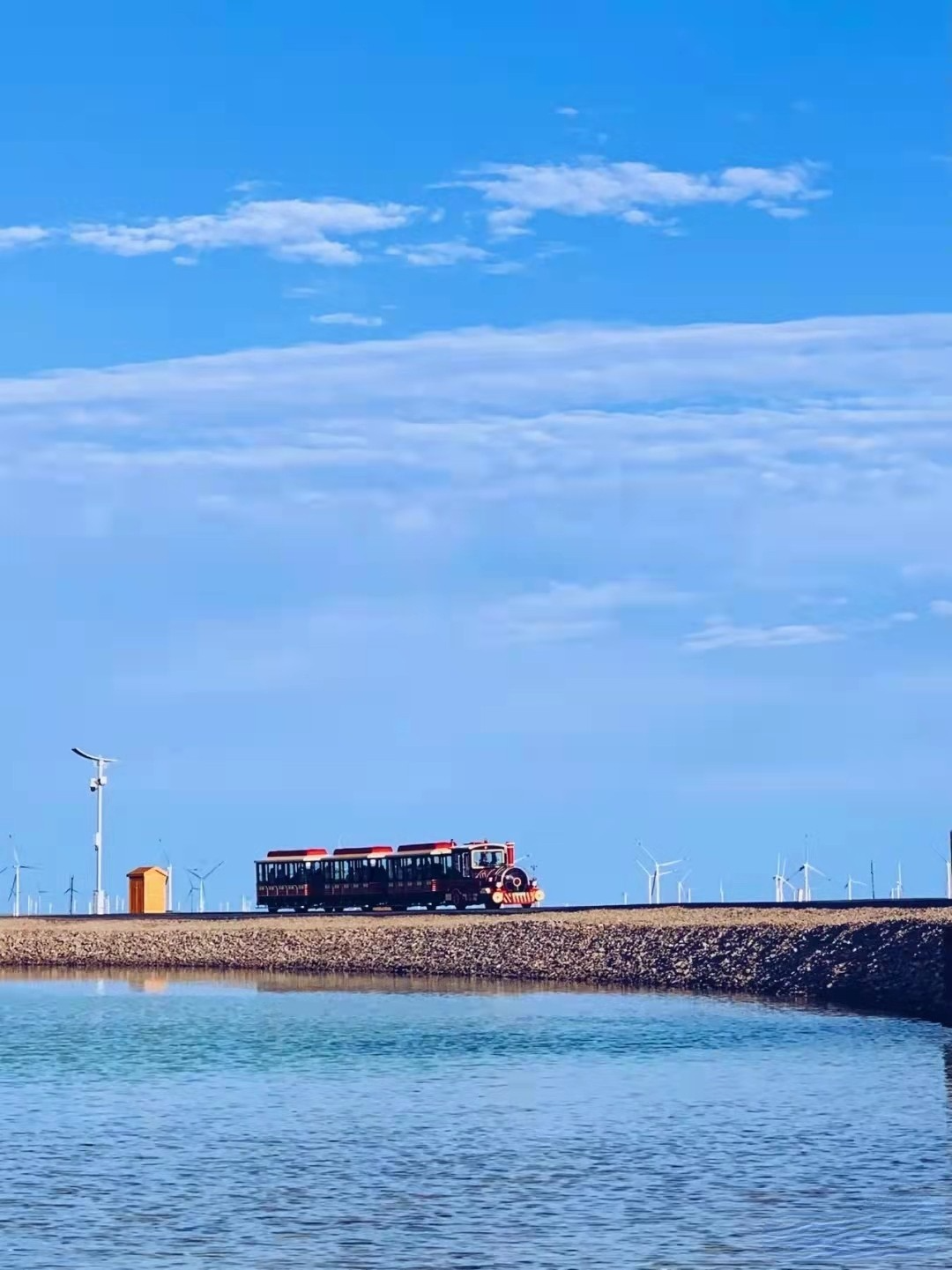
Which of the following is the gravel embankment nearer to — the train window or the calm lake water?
the calm lake water

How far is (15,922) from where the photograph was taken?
102312mm

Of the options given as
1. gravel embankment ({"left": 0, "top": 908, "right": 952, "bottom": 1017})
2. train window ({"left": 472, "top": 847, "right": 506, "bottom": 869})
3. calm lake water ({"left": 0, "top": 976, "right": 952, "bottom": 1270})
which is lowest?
calm lake water ({"left": 0, "top": 976, "right": 952, "bottom": 1270})

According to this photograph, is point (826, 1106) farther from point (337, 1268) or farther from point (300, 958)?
point (300, 958)

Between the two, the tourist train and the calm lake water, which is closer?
the calm lake water

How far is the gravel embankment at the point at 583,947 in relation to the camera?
6356cm

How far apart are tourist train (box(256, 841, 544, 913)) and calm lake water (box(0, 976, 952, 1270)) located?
132ft

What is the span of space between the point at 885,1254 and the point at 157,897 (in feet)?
298

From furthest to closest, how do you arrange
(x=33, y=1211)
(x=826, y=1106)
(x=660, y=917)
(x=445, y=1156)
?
(x=660, y=917) → (x=826, y=1106) → (x=445, y=1156) → (x=33, y=1211)

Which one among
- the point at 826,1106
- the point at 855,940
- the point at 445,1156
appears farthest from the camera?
the point at 855,940

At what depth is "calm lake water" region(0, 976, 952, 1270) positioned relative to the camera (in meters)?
25.2

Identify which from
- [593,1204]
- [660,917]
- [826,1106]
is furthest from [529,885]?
[593,1204]

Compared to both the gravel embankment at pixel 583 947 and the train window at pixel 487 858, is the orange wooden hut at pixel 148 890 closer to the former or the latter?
the gravel embankment at pixel 583 947

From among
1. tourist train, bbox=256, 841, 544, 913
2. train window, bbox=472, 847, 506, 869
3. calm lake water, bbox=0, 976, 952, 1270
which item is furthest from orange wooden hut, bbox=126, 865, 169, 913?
calm lake water, bbox=0, 976, 952, 1270

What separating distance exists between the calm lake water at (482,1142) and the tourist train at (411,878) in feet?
132
